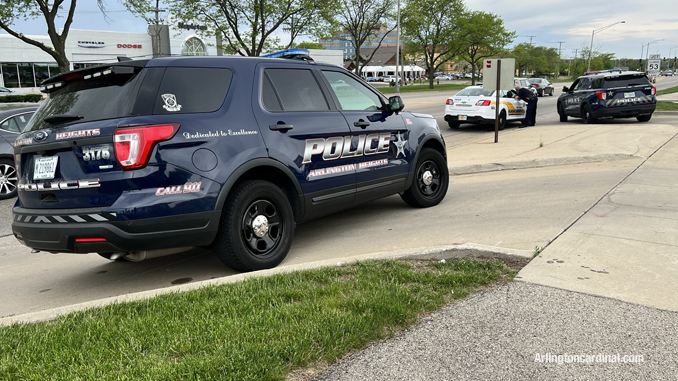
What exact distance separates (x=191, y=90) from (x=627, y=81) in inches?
670

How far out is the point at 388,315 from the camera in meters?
3.39

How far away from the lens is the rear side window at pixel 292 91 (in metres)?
5.00

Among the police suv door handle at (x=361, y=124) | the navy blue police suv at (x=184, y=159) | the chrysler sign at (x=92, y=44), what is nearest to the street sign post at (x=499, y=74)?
the police suv door handle at (x=361, y=124)

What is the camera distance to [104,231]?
13.0ft

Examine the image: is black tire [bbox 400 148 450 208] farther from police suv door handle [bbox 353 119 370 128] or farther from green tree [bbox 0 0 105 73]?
green tree [bbox 0 0 105 73]

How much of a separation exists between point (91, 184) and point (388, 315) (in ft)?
7.86

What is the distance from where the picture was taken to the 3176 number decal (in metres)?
3.96

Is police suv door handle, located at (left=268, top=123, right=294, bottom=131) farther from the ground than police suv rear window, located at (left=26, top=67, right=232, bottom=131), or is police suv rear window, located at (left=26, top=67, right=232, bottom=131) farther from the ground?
police suv rear window, located at (left=26, top=67, right=232, bottom=131)

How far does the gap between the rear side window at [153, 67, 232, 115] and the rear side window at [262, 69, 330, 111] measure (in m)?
0.44

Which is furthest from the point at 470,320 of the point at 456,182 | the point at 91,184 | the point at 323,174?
the point at 456,182

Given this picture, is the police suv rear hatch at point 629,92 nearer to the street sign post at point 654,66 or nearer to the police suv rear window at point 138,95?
the street sign post at point 654,66

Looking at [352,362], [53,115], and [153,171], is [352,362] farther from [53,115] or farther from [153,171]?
[53,115]

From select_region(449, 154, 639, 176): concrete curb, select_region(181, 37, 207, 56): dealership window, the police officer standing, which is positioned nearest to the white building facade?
select_region(181, 37, 207, 56): dealership window

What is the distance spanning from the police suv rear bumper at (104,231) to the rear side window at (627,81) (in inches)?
666
